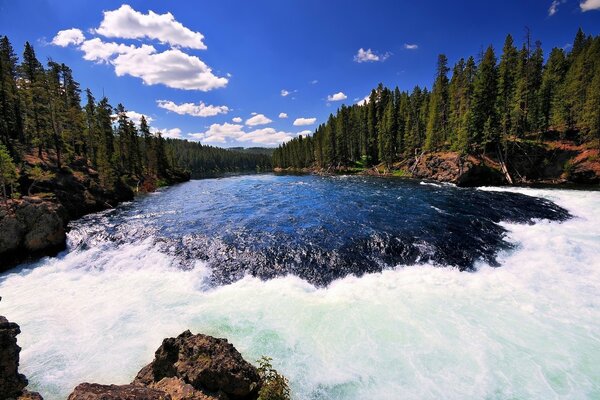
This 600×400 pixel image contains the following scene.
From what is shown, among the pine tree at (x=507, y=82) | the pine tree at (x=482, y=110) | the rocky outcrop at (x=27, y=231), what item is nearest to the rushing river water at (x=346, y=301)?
the rocky outcrop at (x=27, y=231)

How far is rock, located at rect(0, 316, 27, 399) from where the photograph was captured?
6871mm

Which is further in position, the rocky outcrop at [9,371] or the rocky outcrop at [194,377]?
the rocky outcrop at [9,371]

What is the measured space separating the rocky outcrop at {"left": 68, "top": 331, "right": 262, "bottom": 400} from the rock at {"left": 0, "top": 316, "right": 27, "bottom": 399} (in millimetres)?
2300

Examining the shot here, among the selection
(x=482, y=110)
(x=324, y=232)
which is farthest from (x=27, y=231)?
(x=482, y=110)

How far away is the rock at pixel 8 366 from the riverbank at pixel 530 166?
51.0 metres

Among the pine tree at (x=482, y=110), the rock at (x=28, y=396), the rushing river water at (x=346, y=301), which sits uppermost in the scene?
the pine tree at (x=482, y=110)

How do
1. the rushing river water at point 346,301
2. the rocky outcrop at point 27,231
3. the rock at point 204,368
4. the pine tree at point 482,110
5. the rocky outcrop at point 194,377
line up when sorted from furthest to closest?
the pine tree at point 482,110 < the rocky outcrop at point 27,231 < the rushing river water at point 346,301 < the rock at point 204,368 < the rocky outcrop at point 194,377

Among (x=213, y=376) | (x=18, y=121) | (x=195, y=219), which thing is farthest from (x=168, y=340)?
(x=18, y=121)

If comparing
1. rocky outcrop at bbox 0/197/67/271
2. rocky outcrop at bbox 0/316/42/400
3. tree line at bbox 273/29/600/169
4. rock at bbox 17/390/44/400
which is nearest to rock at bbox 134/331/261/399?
rock at bbox 17/390/44/400

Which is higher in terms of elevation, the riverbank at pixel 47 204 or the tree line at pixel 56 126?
the tree line at pixel 56 126

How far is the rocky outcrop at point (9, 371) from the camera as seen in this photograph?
22.5 feet

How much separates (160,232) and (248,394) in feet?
62.5

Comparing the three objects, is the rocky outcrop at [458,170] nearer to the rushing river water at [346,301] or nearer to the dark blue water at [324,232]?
the dark blue water at [324,232]

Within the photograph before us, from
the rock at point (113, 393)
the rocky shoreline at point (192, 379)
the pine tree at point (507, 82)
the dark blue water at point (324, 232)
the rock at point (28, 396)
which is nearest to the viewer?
the rock at point (113, 393)
